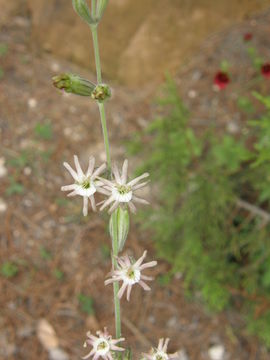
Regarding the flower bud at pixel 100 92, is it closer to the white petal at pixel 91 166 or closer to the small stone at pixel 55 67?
the white petal at pixel 91 166

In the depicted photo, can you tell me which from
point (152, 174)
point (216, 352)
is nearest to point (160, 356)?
point (216, 352)

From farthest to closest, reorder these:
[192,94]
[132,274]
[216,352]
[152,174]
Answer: [192,94], [152,174], [216,352], [132,274]

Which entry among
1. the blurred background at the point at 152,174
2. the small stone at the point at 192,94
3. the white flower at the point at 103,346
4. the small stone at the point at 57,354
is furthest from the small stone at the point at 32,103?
the white flower at the point at 103,346

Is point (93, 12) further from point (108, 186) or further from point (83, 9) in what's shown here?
point (108, 186)

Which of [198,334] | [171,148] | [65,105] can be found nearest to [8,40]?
[65,105]

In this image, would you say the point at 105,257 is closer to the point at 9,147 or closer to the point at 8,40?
the point at 9,147

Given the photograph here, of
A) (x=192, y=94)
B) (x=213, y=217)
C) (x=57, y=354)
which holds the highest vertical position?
(x=192, y=94)

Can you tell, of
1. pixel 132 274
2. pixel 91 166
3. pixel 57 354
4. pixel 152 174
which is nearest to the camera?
pixel 91 166

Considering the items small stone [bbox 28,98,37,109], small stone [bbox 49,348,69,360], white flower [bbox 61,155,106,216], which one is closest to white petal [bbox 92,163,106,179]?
white flower [bbox 61,155,106,216]
